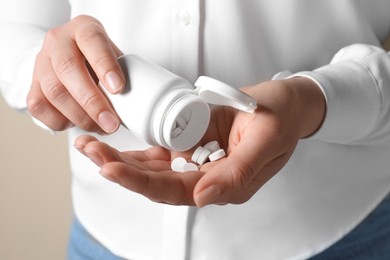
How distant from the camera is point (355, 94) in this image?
639mm

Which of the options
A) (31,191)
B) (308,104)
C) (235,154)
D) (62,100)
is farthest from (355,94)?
(31,191)

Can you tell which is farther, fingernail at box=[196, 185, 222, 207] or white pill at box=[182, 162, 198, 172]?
white pill at box=[182, 162, 198, 172]

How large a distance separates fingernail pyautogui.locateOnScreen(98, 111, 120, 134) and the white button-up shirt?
0.12 metres

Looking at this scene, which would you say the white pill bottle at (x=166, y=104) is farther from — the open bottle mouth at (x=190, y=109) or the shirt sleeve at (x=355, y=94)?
the shirt sleeve at (x=355, y=94)

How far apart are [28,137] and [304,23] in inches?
30.5

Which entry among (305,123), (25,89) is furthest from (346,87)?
(25,89)

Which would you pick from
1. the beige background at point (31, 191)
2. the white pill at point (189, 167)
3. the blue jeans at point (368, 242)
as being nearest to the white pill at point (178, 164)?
the white pill at point (189, 167)

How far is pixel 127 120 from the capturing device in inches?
24.0

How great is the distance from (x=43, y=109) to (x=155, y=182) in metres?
0.20

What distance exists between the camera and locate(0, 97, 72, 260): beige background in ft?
4.31

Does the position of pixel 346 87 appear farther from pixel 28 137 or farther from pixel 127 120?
pixel 28 137

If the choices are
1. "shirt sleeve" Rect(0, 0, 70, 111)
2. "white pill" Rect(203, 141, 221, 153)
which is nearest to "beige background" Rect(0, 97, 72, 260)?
"shirt sleeve" Rect(0, 0, 70, 111)

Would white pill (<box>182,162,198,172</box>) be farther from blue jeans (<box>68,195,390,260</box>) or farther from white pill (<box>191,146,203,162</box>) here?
blue jeans (<box>68,195,390,260</box>)

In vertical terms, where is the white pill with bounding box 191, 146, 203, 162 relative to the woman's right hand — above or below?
below
